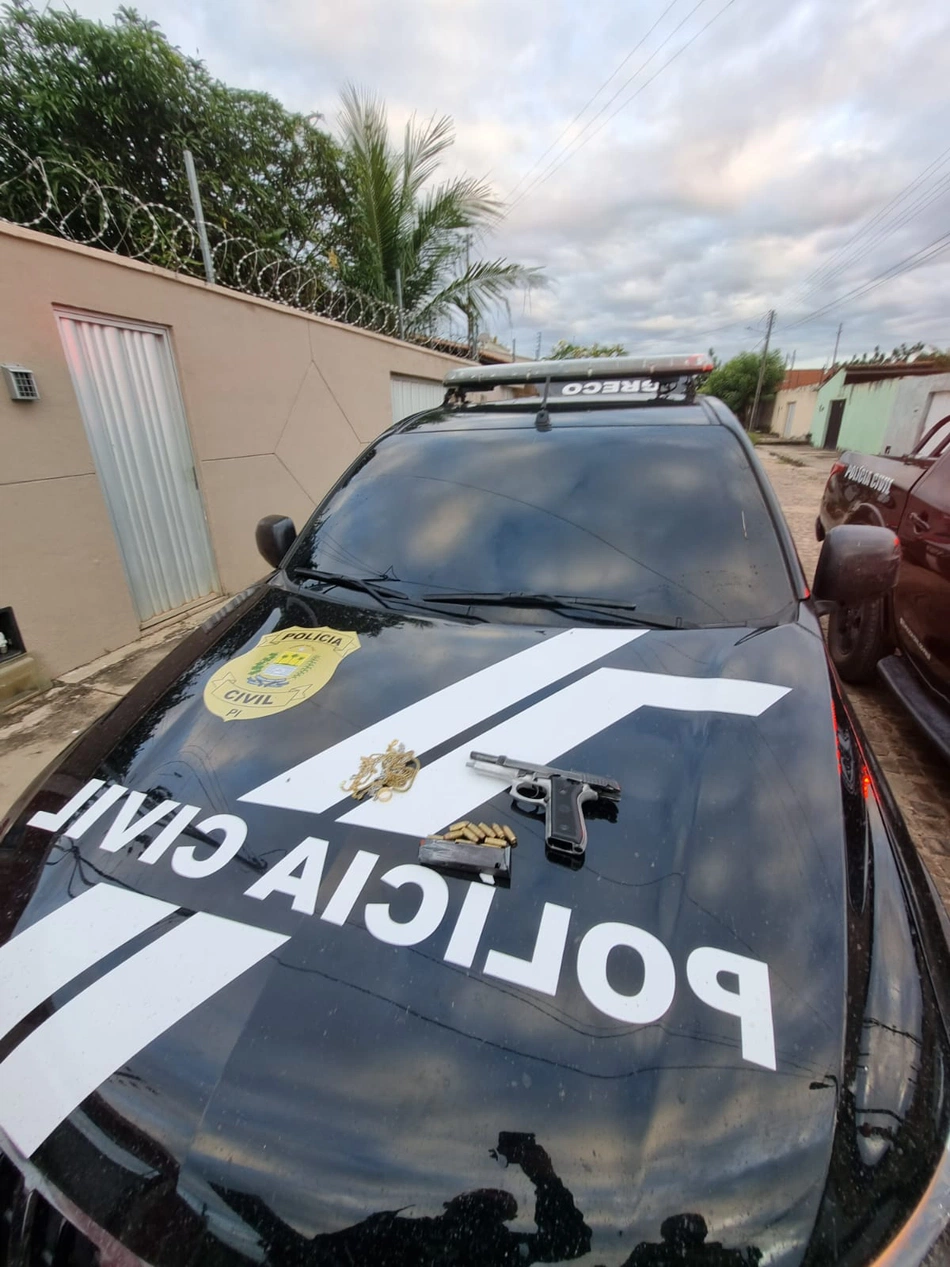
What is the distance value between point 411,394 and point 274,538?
6294 millimetres

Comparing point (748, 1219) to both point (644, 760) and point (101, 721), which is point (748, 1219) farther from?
point (101, 721)

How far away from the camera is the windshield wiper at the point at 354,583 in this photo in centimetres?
181

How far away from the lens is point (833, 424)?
890 inches

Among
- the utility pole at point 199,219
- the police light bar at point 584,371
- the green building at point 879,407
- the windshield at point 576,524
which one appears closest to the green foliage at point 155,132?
the utility pole at point 199,219

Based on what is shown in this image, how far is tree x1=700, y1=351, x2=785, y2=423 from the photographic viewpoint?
3547 cm

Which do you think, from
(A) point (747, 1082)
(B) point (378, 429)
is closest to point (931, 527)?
(A) point (747, 1082)

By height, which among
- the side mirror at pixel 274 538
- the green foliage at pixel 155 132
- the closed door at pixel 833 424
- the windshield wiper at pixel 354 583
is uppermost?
the green foliage at pixel 155 132

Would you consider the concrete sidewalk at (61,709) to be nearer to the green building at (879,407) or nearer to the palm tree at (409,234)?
the palm tree at (409,234)

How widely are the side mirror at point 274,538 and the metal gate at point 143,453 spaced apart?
2156 mm

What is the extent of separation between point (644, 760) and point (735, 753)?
19 cm

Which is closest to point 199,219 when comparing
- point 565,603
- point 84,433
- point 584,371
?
point 84,433

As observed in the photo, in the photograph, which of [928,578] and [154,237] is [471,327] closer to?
[154,237]

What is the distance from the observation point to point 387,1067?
0.79m

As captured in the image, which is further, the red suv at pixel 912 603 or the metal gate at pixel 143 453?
the metal gate at pixel 143 453
